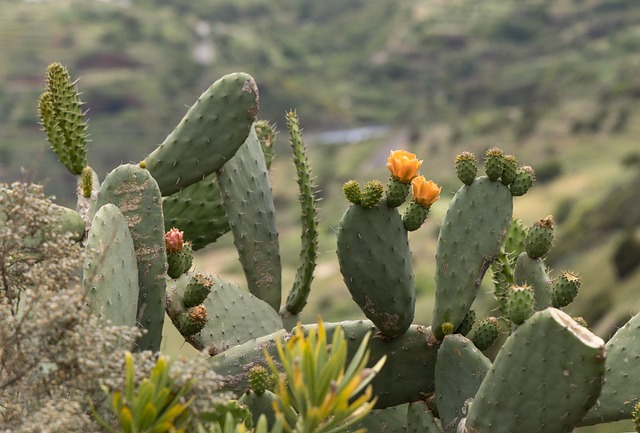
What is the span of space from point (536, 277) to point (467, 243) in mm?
269

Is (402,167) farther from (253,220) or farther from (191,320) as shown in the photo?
(253,220)

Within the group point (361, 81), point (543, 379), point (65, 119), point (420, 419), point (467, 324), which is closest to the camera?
point (543, 379)

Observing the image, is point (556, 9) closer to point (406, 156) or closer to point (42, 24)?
point (42, 24)

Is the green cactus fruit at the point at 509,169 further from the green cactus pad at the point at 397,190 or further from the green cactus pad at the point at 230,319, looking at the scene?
the green cactus pad at the point at 230,319

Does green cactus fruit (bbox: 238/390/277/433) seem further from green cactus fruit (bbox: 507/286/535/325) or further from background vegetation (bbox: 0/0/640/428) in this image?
background vegetation (bbox: 0/0/640/428)

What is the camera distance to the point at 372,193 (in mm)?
3162

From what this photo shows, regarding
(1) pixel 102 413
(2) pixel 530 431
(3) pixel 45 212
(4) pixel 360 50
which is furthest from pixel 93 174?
→ (4) pixel 360 50

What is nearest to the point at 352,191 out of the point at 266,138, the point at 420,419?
the point at 420,419

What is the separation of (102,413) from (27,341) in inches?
9.4

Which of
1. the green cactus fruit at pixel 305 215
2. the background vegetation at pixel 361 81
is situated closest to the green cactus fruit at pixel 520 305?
the green cactus fruit at pixel 305 215

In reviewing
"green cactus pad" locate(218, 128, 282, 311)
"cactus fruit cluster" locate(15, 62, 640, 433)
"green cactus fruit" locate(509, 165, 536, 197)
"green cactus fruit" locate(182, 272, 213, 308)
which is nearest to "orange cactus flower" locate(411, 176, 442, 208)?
"cactus fruit cluster" locate(15, 62, 640, 433)

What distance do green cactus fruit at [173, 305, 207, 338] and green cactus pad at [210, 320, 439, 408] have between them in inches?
4.7

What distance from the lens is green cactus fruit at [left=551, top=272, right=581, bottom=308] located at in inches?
129

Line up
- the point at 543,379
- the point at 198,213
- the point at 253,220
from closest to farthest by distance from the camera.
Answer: the point at 543,379, the point at 253,220, the point at 198,213
